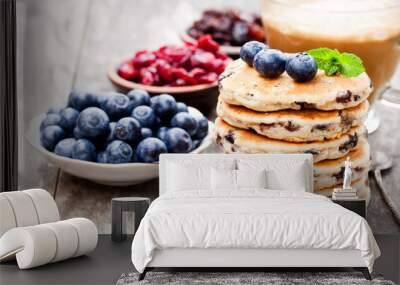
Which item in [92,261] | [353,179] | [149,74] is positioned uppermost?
[149,74]

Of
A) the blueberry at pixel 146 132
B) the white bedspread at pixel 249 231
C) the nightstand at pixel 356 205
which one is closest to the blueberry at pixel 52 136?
the blueberry at pixel 146 132

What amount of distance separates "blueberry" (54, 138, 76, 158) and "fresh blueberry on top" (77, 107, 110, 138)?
0.37ft

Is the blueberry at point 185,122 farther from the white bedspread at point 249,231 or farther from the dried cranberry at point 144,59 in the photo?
the white bedspread at point 249,231

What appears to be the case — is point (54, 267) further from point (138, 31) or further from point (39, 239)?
point (138, 31)

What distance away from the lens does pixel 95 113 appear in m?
4.84

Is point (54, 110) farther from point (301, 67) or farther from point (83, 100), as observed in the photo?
point (301, 67)

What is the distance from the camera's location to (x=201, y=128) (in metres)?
4.94

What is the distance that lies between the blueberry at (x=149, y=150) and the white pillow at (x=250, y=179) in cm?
51

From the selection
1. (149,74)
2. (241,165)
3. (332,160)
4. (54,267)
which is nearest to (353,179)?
(332,160)

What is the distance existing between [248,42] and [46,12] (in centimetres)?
129

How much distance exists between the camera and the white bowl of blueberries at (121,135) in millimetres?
4801

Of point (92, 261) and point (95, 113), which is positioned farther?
point (95, 113)

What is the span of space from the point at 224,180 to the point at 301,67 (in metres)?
0.68

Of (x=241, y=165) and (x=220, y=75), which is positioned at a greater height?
→ (x=220, y=75)
